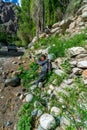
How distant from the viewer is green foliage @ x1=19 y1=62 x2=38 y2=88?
740cm

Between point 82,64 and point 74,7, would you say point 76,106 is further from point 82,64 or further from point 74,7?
point 74,7

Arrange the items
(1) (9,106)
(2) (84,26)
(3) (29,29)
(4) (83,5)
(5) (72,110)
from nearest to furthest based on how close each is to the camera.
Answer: (5) (72,110) → (1) (9,106) → (2) (84,26) → (4) (83,5) → (3) (29,29)

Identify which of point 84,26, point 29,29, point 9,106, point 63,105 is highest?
point 84,26

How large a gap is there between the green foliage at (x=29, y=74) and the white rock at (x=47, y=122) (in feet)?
6.26

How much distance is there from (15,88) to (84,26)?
12.4 ft

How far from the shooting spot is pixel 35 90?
6.75 metres

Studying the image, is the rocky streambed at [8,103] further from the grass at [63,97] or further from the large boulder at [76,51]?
the large boulder at [76,51]

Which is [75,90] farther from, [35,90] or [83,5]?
[83,5]

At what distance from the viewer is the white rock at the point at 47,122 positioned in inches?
204

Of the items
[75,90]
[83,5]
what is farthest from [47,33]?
[75,90]

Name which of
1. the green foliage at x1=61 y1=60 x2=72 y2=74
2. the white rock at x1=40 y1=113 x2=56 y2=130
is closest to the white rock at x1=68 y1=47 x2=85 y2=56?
the green foliage at x1=61 y1=60 x2=72 y2=74

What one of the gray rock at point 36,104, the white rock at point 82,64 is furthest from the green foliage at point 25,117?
the white rock at point 82,64

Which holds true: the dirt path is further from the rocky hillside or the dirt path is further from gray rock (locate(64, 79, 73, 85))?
the rocky hillside

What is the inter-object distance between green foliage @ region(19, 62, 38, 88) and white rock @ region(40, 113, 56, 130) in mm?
1907
